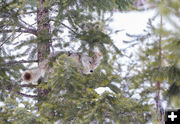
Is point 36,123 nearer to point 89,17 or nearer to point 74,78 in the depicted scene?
point 74,78

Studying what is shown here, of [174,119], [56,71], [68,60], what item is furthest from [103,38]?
[174,119]

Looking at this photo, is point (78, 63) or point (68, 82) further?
point (78, 63)

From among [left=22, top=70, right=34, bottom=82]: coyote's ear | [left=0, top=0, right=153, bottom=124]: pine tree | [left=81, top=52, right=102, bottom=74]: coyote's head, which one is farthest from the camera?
[left=81, top=52, right=102, bottom=74]: coyote's head

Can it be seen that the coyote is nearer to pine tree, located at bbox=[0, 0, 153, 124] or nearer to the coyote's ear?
the coyote's ear

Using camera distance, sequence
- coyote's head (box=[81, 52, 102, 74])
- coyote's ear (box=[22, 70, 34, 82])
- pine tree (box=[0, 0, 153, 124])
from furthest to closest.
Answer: coyote's head (box=[81, 52, 102, 74]) → coyote's ear (box=[22, 70, 34, 82]) → pine tree (box=[0, 0, 153, 124])

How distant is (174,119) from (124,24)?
14.6 meters

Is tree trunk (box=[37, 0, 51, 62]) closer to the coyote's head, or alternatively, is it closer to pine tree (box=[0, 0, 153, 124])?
pine tree (box=[0, 0, 153, 124])

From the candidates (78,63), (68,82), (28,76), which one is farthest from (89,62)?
(28,76)

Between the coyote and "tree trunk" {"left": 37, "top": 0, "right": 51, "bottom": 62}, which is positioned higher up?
"tree trunk" {"left": 37, "top": 0, "right": 51, "bottom": 62}

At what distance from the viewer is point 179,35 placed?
1.26 m

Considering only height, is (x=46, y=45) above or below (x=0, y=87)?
A: above

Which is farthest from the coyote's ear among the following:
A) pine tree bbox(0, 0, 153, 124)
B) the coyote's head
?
the coyote's head

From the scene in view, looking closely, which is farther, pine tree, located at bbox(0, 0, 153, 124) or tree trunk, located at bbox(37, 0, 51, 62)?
tree trunk, located at bbox(37, 0, 51, 62)

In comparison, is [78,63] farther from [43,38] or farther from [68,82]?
[43,38]
